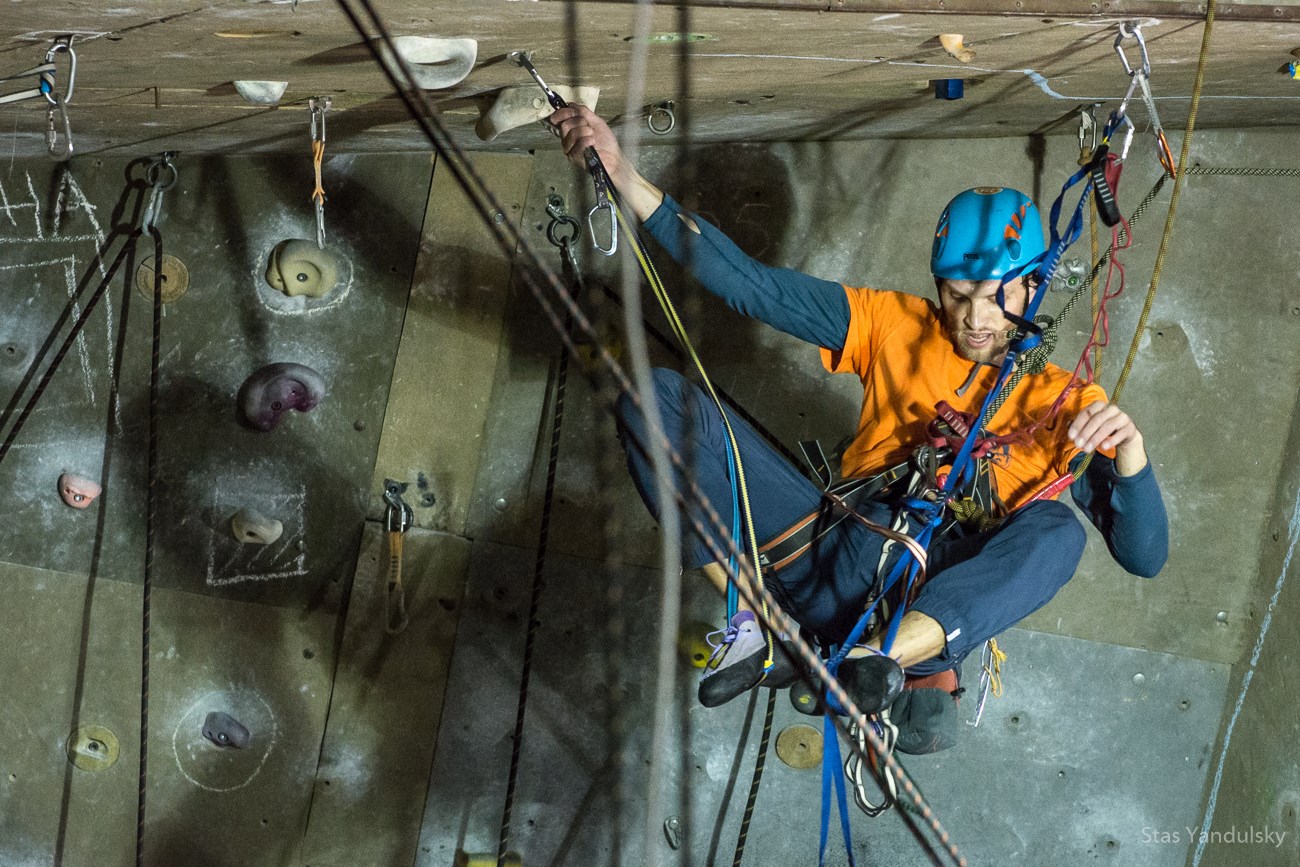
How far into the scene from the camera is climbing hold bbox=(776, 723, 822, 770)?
317 cm

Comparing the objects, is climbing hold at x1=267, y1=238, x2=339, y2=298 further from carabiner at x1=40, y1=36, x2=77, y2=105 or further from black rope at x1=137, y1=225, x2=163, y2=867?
carabiner at x1=40, y1=36, x2=77, y2=105

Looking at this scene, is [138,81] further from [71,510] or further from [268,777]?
[268,777]

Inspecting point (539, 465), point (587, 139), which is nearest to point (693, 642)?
point (539, 465)

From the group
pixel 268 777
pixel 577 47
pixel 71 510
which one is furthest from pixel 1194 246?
pixel 71 510

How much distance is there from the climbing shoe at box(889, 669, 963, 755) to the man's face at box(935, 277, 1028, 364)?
569 mm

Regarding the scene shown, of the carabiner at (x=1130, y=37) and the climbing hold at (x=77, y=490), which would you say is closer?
the carabiner at (x=1130, y=37)

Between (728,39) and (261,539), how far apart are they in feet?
5.78

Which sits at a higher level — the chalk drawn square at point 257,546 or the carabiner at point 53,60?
the carabiner at point 53,60

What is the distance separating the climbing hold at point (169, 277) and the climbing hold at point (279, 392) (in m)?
0.29

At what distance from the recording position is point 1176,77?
7.52 feet

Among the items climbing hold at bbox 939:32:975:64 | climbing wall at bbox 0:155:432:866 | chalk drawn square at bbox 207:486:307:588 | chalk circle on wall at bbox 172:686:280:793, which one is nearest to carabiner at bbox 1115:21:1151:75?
climbing hold at bbox 939:32:975:64

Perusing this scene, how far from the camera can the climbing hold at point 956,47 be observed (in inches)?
77.3

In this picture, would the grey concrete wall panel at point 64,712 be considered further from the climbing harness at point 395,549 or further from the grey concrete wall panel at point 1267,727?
the grey concrete wall panel at point 1267,727

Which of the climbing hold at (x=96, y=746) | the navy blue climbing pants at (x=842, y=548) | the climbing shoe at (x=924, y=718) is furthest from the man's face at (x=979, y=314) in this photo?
the climbing hold at (x=96, y=746)
